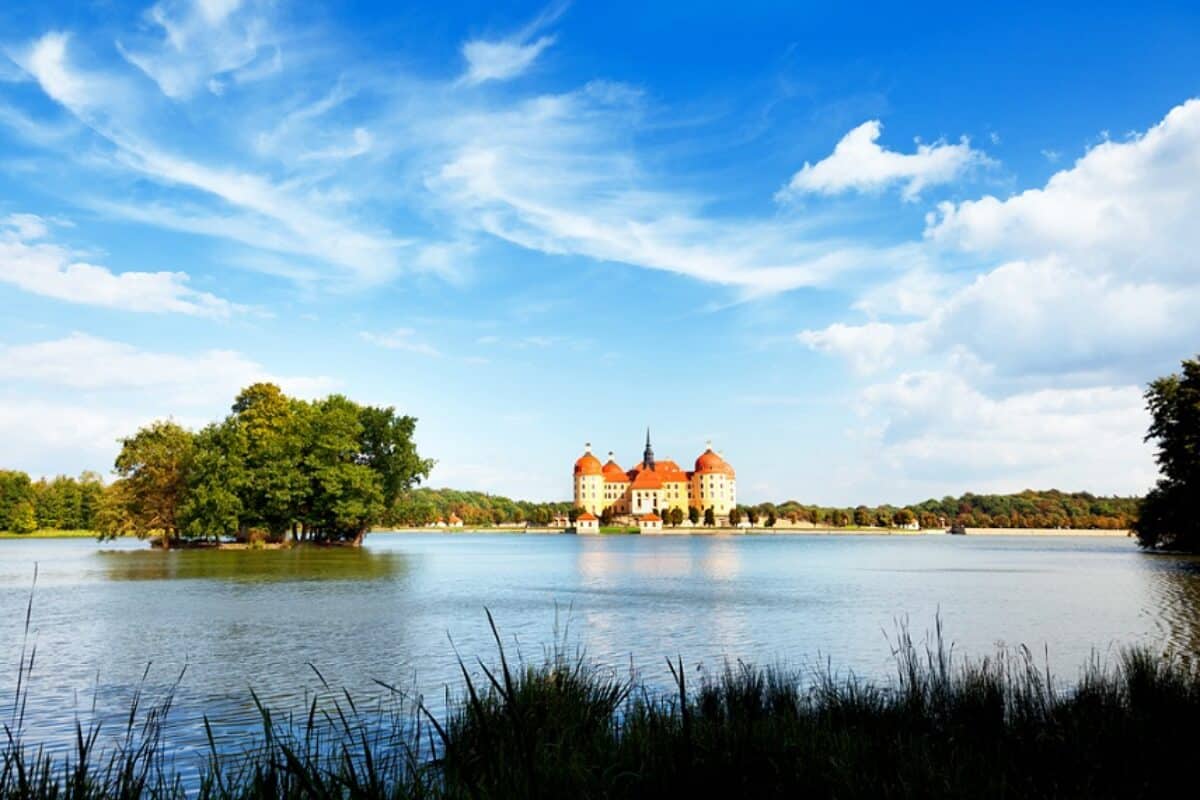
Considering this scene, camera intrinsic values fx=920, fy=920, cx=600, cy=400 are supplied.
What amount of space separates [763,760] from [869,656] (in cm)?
1259

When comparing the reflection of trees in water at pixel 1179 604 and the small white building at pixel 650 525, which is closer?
the reflection of trees in water at pixel 1179 604

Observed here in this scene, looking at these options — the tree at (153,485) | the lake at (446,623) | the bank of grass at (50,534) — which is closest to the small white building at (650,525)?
the bank of grass at (50,534)

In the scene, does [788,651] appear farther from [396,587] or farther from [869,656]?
[396,587]

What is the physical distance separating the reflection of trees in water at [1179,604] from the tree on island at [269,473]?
166ft

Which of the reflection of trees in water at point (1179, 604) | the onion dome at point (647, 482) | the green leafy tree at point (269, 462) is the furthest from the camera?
the onion dome at point (647, 482)

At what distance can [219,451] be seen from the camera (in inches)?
2630

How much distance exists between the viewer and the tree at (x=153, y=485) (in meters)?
71.0

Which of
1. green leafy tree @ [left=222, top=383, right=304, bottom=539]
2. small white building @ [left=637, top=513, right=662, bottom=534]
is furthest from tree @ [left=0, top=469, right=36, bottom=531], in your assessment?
small white building @ [left=637, top=513, right=662, bottom=534]

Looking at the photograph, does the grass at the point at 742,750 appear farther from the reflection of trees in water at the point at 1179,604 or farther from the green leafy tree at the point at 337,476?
the green leafy tree at the point at 337,476

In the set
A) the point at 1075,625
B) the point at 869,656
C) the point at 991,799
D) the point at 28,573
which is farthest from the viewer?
the point at 28,573

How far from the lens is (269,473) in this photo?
216 ft

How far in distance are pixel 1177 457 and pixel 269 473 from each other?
58263 millimetres

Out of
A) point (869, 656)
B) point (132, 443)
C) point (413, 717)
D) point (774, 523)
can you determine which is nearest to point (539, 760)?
point (413, 717)

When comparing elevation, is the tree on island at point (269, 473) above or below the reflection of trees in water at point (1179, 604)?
above
